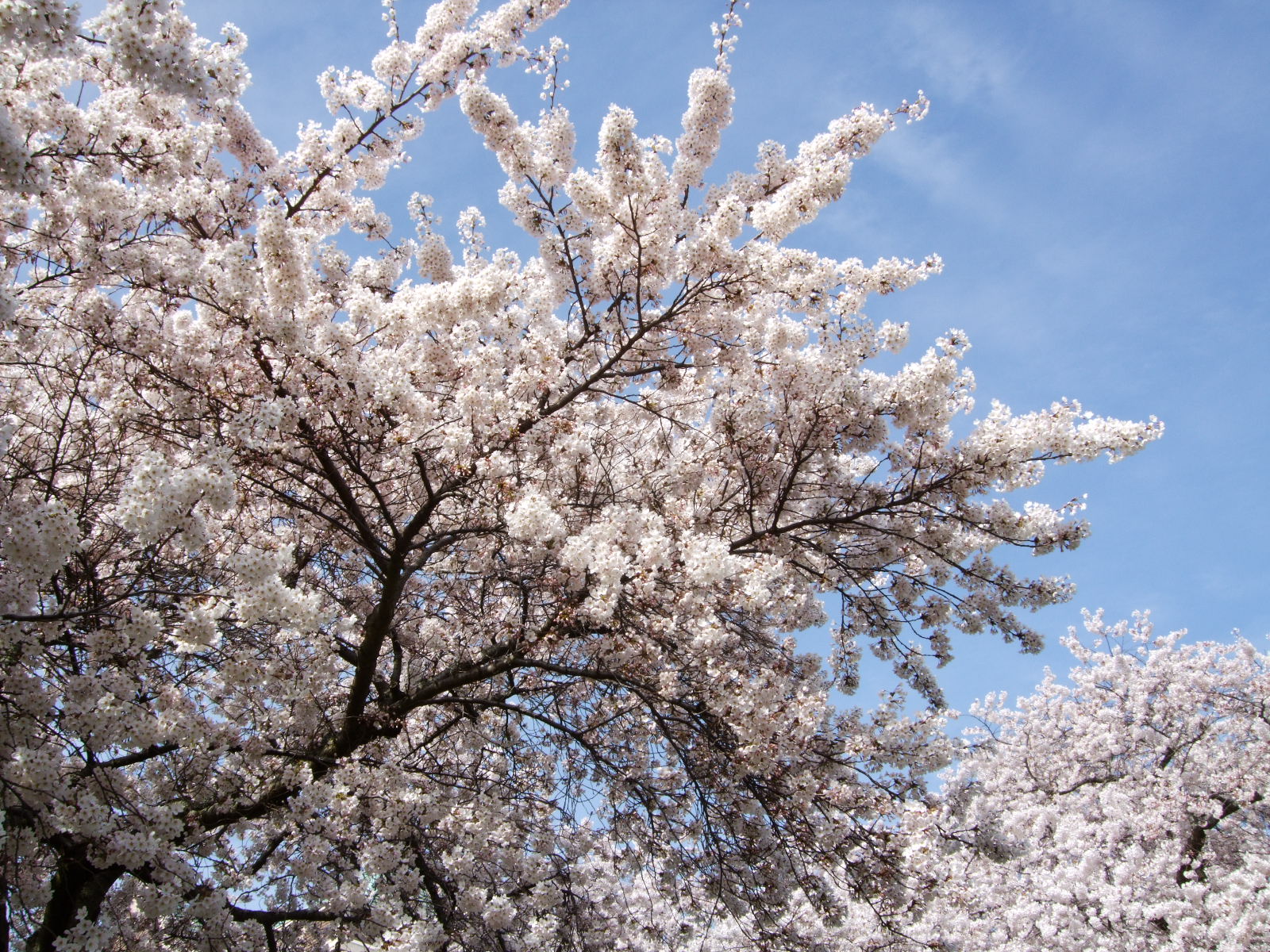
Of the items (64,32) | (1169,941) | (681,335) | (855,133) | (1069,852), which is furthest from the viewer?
(1069,852)

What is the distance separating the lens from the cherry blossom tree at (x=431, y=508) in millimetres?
4879

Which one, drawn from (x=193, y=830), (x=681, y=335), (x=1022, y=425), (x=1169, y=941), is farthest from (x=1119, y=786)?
(x=193, y=830)

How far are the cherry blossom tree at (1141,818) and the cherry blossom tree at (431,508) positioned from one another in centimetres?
859

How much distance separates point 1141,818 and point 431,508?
16.2 metres

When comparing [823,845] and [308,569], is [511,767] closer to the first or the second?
[308,569]

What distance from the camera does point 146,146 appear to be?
5363 millimetres

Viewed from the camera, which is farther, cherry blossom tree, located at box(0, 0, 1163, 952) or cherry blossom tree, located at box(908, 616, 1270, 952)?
cherry blossom tree, located at box(908, 616, 1270, 952)

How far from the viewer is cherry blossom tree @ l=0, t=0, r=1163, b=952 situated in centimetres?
488

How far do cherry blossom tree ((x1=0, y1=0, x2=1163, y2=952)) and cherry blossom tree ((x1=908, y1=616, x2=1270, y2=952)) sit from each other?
28.2 ft

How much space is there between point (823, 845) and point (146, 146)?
682 cm

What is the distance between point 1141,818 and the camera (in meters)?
15.5

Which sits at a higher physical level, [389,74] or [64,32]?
[389,74]

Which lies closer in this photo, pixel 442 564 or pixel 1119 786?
pixel 442 564

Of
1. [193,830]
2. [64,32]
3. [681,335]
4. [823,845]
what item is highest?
[681,335]
